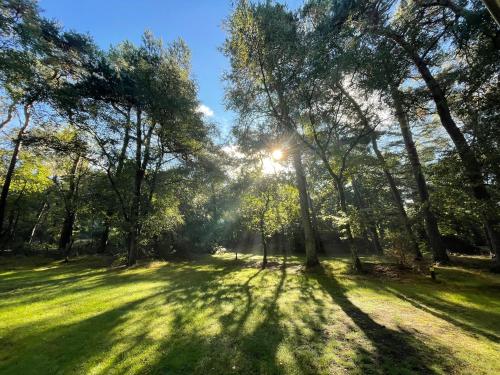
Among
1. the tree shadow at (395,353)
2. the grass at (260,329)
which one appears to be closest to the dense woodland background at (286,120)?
the grass at (260,329)

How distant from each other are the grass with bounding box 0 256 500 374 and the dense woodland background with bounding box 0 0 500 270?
11.8 ft

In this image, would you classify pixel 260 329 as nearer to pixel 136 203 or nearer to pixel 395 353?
pixel 395 353

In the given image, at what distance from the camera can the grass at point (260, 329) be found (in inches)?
158

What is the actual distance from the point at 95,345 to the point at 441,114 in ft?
45.3

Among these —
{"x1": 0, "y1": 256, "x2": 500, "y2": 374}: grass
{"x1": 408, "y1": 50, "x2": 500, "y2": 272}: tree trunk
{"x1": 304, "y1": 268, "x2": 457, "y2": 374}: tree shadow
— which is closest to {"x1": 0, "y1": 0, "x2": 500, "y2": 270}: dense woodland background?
{"x1": 408, "y1": 50, "x2": 500, "y2": 272}: tree trunk

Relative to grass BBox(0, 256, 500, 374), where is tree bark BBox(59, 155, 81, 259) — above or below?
above

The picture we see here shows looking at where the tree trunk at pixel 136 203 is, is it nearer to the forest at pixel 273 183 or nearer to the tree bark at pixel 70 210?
the forest at pixel 273 183

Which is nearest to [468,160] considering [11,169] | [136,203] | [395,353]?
[395,353]

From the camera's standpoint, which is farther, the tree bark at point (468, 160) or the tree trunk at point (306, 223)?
the tree trunk at point (306, 223)

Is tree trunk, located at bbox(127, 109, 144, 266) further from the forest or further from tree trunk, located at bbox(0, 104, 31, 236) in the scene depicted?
tree trunk, located at bbox(0, 104, 31, 236)

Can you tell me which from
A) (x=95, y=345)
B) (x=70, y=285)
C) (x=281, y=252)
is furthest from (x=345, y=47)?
(x=281, y=252)

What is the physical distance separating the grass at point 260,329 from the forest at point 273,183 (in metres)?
0.05

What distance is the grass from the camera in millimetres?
4004

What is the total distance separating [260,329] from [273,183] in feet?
41.4
